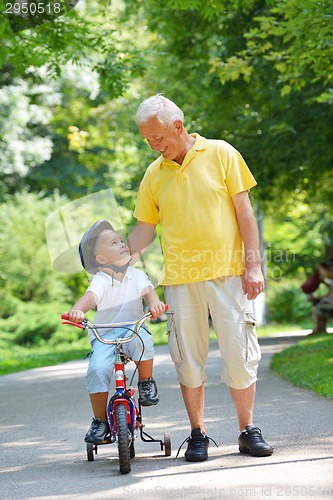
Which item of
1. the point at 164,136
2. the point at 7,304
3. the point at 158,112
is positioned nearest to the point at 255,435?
the point at 164,136

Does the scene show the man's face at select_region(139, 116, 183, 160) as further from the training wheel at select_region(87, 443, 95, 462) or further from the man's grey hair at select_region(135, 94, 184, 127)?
the training wheel at select_region(87, 443, 95, 462)

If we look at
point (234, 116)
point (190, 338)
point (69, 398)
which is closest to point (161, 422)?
point (190, 338)

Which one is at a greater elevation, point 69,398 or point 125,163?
point 125,163

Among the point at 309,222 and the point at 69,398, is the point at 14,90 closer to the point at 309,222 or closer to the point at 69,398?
the point at 309,222

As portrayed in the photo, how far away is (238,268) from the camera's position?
19.7ft

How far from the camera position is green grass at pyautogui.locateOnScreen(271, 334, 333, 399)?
9.95 meters

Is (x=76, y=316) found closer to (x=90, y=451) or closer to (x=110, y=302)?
(x=110, y=302)

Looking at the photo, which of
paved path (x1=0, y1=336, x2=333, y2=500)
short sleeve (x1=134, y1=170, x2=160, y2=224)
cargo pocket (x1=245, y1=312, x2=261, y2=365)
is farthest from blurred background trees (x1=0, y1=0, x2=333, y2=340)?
cargo pocket (x1=245, y1=312, x2=261, y2=365)

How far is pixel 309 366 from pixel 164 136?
671 cm

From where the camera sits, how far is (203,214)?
592cm

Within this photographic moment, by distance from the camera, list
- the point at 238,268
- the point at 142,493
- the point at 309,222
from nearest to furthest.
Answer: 1. the point at 142,493
2. the point at 238,268
3. the point at 309,222

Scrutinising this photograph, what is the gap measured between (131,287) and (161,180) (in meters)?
0.71

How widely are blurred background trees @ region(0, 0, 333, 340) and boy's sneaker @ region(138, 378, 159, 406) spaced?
522 centimetres

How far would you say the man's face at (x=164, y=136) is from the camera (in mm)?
5812
